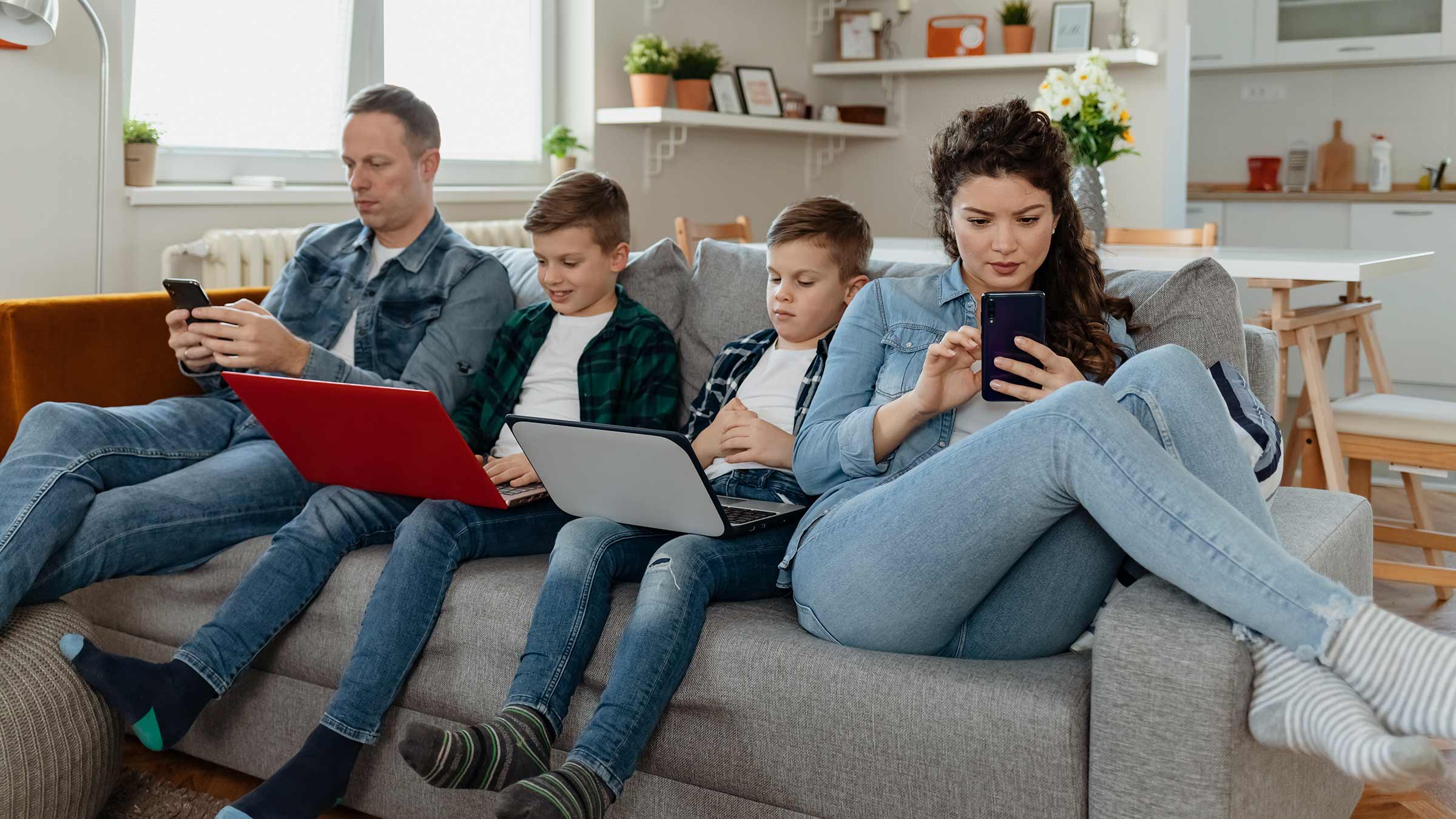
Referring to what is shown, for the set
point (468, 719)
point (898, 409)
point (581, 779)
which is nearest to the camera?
point (581, 779)

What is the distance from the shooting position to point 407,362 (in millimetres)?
2170

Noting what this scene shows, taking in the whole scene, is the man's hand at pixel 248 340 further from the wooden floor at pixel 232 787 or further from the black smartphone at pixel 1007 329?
the black smartphone at pixel 1007 329


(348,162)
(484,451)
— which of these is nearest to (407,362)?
(484,451)

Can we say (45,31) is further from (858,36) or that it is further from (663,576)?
(858,36)

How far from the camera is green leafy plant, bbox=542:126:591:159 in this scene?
14.0 ft

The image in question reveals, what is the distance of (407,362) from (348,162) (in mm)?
376

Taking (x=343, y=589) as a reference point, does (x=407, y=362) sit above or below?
above

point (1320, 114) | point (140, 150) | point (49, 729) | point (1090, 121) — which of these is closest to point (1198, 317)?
point (49, 729)

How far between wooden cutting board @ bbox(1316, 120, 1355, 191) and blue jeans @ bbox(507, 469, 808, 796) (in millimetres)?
4780

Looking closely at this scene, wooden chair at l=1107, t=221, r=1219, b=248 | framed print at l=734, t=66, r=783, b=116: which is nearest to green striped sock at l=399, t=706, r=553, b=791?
wooden chair at l=1107, t=221, r=1219, b=248

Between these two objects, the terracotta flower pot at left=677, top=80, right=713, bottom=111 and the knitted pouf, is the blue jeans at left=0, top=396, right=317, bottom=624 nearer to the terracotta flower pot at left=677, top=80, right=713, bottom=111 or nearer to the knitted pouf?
the knitted pouf

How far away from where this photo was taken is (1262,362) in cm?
180

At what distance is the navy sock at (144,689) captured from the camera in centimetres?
159

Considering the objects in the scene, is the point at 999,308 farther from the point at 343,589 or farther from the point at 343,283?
the point at 343,283
